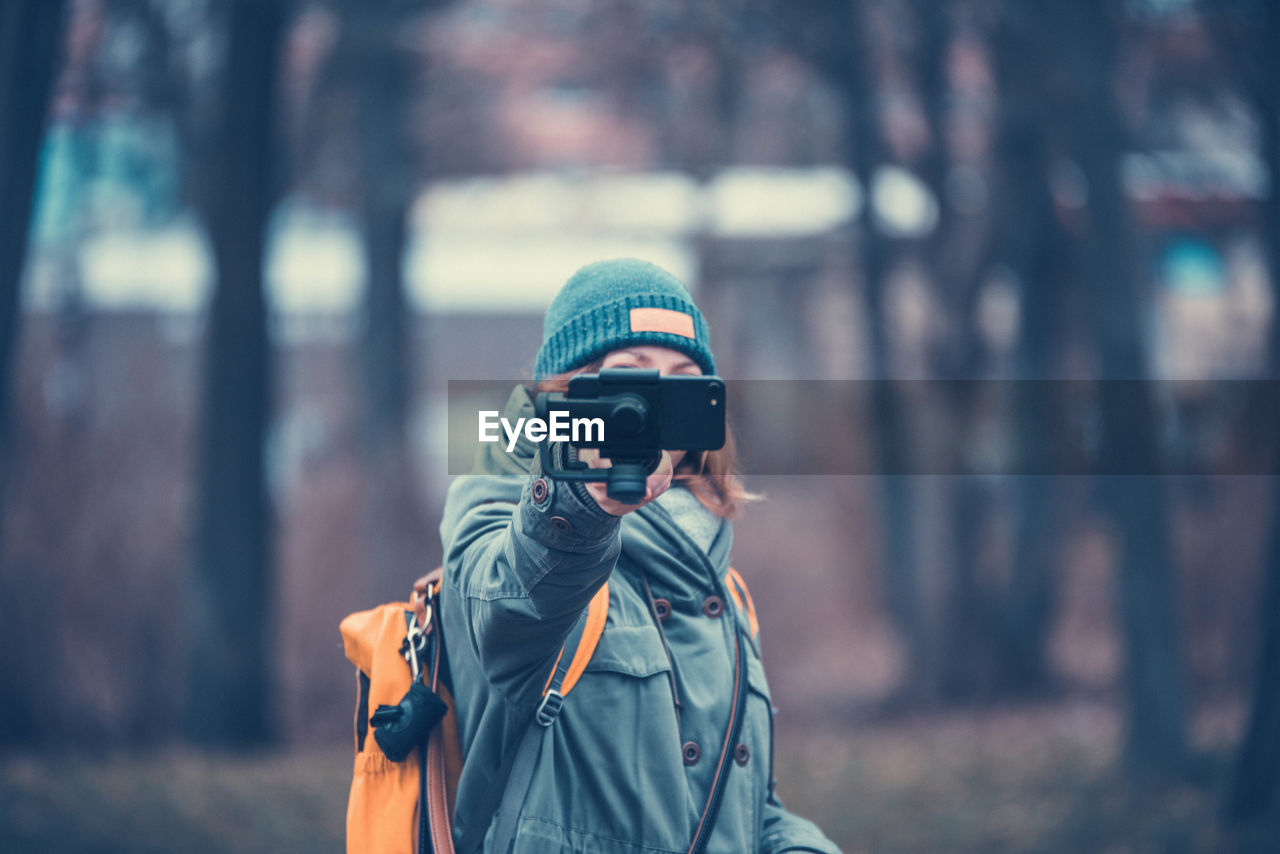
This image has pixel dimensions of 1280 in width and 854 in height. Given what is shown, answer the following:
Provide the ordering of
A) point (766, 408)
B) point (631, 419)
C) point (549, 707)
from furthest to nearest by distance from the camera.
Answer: point (766, 408) < point (549, 707) < point (631, 419)

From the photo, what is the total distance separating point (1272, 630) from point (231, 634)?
615 centimetres

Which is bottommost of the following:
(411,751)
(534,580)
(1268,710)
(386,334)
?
(1268,710)

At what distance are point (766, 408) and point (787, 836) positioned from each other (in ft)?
30.7

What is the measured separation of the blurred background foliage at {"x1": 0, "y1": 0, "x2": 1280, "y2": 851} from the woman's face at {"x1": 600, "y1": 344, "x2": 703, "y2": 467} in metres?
4.30

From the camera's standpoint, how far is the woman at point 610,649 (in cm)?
164

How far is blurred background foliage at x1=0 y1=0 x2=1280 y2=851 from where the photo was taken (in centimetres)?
651

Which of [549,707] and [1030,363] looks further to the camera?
[1030,363]

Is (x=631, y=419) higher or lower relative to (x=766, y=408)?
lower

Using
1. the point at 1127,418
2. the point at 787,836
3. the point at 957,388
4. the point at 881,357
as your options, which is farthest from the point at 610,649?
the point at 881,357

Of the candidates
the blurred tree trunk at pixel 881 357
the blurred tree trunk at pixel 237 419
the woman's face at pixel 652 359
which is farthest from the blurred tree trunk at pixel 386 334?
the woman's face at pixel 652 359

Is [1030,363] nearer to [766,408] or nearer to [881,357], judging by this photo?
[881,357]

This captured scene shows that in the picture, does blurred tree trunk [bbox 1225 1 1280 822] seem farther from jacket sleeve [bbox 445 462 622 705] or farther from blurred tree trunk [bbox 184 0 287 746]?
blurred tree trunk [bbox 184 0 287 746]

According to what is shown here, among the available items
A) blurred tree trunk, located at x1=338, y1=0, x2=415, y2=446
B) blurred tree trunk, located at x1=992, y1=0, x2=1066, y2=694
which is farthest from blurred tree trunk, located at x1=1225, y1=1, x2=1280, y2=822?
blurred tree trunk, located at x1=338, y1=0, x2=415, y2=446

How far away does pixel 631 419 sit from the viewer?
1.59 meters
